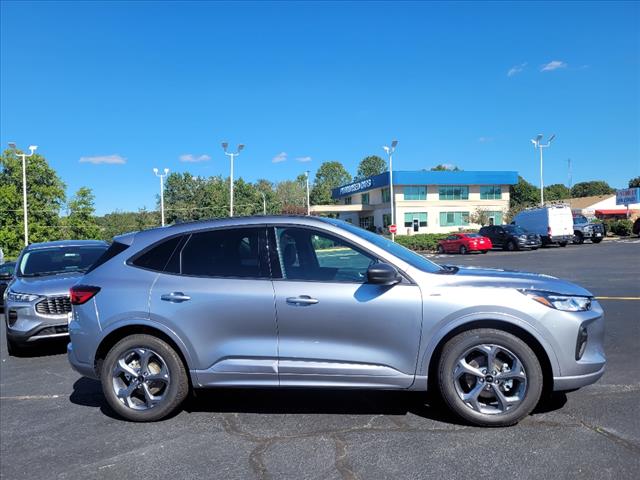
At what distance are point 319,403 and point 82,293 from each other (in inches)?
92.8

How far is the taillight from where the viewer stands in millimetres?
4301

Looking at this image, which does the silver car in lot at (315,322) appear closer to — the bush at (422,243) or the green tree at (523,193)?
the bush at (422,243)

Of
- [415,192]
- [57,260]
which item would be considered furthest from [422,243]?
[57,260]

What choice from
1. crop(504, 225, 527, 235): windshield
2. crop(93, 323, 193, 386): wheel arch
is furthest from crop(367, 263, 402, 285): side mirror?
crop(504, 225, 527, 235): windshield

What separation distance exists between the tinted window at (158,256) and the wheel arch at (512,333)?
7.82ft

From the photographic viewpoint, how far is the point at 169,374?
13.7ft

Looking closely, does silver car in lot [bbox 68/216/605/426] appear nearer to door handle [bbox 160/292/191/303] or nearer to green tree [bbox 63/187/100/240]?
door handle [bbox 160/292/191/303]

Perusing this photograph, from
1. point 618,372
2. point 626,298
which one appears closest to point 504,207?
point 626,298

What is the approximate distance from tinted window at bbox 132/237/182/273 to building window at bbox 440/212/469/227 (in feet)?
188

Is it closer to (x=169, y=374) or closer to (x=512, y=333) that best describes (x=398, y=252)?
(x=512, y=333)

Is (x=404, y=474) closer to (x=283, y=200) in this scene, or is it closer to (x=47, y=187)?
(x=47, y=187)

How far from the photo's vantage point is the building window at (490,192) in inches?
2367

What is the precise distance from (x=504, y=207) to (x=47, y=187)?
52.7 meters

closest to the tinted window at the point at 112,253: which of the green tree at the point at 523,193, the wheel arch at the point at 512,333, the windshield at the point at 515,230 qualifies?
the wheel arch at the point at 512,333
